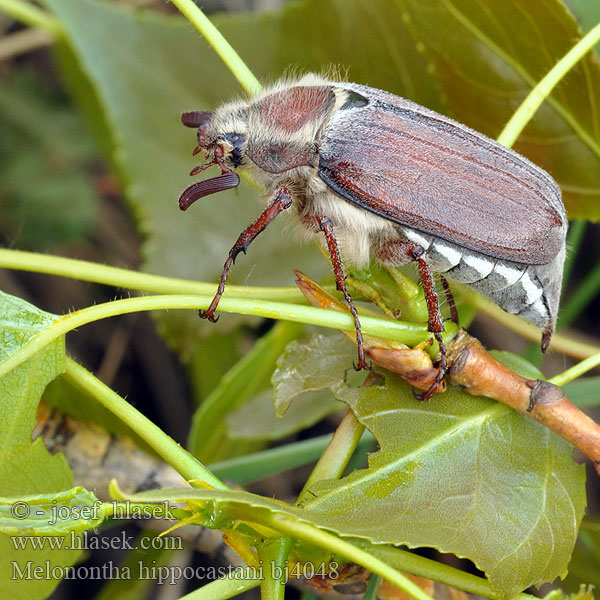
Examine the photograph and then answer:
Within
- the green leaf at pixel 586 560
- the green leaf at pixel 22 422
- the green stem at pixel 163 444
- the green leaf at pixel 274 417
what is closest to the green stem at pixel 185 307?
the green leaf at pixel 22 422

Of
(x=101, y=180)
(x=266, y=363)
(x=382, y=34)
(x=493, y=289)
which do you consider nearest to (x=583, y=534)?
(x=493, y=289)

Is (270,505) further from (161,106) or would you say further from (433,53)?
(161,106)

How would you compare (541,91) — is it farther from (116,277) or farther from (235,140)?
(116,277)

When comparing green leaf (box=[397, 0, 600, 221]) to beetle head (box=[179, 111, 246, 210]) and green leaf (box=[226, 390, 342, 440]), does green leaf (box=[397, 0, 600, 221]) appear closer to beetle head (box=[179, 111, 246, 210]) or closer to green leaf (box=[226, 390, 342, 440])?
beetle head (box=[179, 111, 246, 210])

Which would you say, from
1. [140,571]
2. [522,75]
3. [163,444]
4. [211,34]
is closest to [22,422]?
[163,444]

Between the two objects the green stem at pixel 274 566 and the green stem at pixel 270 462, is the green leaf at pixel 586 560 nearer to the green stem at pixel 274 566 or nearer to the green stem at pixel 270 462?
the green stem at pixel 270 462
